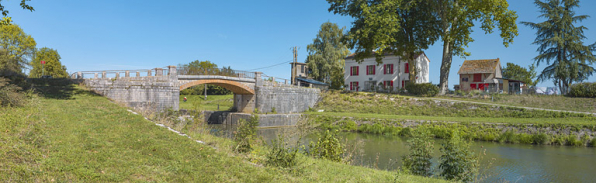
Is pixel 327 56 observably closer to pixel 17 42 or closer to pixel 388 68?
pixel 388 68

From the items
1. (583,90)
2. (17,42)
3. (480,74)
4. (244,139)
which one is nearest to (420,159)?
(244,139)

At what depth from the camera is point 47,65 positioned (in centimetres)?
4638

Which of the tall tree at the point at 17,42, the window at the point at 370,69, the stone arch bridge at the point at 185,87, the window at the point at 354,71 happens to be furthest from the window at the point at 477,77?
the tall tree at the point at 17,42

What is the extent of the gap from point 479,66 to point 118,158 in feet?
142

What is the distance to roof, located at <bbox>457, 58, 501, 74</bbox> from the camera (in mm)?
40350

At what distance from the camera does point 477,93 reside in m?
32.5

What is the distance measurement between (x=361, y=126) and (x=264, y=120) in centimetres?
778

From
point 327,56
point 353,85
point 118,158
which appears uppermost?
point 327,56

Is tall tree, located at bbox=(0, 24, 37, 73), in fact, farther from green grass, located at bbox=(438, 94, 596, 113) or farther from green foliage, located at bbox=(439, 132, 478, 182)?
green grass, located at bbox=(438, 94, 596, 113)

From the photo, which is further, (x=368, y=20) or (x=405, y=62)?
(x=405, y=62)

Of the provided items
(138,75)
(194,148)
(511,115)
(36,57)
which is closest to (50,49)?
(36,57)

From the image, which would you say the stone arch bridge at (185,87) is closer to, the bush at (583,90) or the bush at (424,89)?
the bush at (424,89)

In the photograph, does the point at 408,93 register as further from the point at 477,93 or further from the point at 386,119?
the point at 386,119

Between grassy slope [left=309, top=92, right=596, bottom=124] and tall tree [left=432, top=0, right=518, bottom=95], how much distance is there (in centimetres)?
485
